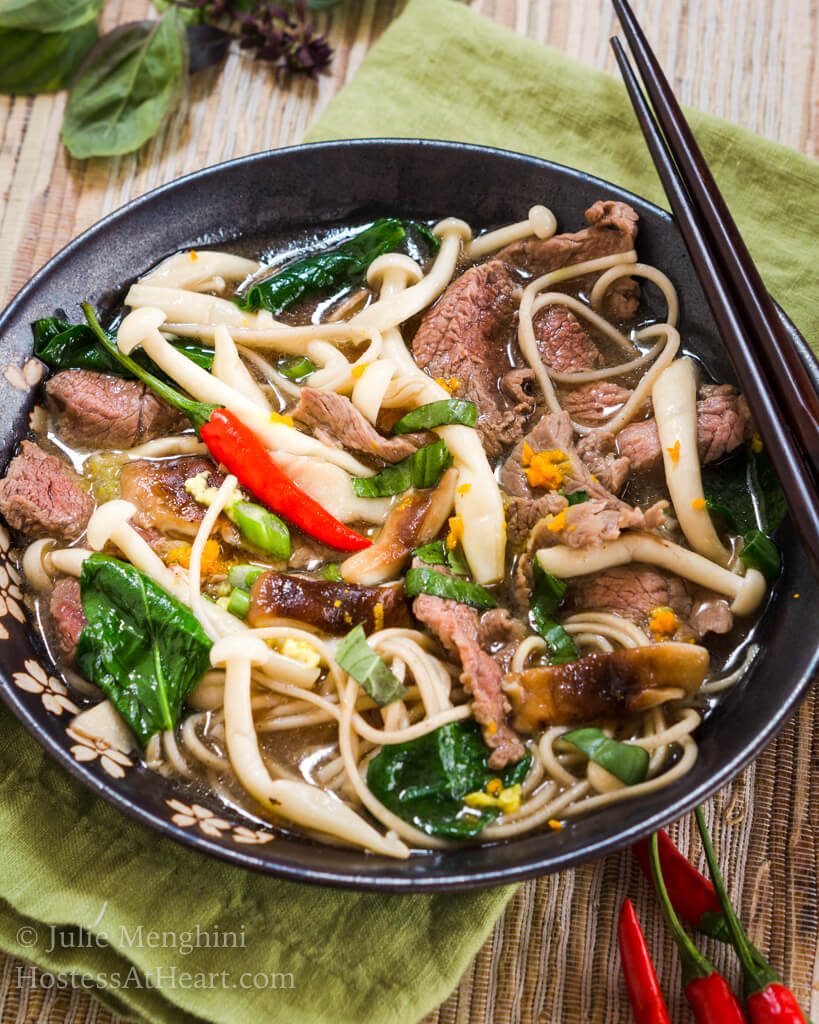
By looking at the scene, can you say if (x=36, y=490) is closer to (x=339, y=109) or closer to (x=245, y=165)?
(x=245, y=165)

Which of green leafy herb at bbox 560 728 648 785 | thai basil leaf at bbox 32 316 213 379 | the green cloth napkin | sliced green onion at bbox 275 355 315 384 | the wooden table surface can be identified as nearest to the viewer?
green leafy herb at bbox 560 728 648 785

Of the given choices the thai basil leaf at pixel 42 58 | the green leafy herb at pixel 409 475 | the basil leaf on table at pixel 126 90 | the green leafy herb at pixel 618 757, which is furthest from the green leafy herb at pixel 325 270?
the green leafy herb at pixel 618 757

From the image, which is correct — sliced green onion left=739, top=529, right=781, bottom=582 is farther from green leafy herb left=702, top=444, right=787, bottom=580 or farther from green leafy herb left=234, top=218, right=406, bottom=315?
green leafy herb left=234, top=218, right=406, bottom=315

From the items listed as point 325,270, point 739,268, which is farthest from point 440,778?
point 325,270

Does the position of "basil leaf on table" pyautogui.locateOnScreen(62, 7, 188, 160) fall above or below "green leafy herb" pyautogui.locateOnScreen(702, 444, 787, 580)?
above
